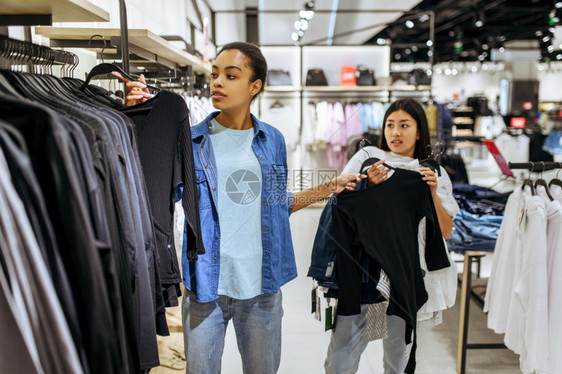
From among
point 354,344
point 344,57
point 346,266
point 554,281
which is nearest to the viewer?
point 346,266

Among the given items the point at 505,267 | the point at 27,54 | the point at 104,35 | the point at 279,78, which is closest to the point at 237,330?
the point at 27,54

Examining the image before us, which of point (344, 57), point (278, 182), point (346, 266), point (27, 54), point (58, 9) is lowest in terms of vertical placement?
point (346, 266)

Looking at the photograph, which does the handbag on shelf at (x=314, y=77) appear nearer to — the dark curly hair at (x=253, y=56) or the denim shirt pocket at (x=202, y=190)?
the dark curly hair at (x=253, y=56)

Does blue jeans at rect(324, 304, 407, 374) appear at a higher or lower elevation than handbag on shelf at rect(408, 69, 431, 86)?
lower

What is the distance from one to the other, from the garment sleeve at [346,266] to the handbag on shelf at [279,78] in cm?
399

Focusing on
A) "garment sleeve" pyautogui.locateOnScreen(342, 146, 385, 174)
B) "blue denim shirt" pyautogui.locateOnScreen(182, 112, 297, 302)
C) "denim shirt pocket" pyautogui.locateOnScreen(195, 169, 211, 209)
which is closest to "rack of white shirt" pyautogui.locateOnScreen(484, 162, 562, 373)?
"garment sleeve" pyautogui.locateOnScreen(342, 146, 385, 174)

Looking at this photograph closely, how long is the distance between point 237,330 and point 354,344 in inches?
21.7

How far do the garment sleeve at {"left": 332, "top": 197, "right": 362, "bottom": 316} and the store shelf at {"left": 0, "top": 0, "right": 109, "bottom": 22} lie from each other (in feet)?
3.28

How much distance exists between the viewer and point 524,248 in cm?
193

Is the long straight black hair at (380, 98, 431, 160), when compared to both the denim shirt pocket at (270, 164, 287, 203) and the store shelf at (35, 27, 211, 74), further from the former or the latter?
the store shelf at (35, 27, 211, 74)

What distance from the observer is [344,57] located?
238 inches

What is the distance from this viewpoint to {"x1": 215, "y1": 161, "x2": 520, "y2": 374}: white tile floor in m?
1.75

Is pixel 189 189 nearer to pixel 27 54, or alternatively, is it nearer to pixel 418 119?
pixel 27 54

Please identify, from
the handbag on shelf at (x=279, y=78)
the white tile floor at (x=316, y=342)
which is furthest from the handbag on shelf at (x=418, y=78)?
the white tile floor at (x=316, y=342)
